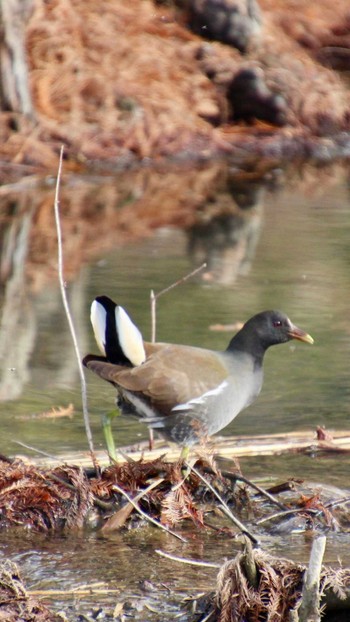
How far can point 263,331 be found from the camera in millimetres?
5312

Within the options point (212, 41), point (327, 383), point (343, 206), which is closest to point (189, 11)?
point (212, 41)

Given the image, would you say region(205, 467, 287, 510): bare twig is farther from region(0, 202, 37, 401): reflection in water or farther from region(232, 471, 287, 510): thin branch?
region(0, 202, 37, 401): reflection in water

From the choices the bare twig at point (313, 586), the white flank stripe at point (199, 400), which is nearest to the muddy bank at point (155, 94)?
the white flank stripe at point (199, 400)

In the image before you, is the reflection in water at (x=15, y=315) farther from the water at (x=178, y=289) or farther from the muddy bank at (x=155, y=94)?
the muddy bank at (x=155, y=94)

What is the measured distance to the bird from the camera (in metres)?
4.92

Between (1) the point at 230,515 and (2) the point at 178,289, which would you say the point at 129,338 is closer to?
(1) the point at 230,515

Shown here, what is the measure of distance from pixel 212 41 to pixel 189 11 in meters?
0.65

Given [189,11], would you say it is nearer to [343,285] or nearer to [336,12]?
[336,12]

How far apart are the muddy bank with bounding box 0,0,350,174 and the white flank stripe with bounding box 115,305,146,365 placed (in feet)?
32.5

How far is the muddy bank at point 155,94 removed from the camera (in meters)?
15.8

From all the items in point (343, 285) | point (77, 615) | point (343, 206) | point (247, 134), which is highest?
point (77, 615)

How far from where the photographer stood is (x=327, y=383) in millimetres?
A: 6656

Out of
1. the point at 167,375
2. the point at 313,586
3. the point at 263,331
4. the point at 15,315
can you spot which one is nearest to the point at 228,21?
the point at 15,315

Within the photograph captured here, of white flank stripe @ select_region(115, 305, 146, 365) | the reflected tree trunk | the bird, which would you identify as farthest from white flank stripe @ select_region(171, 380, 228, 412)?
the reflected tree trunk
